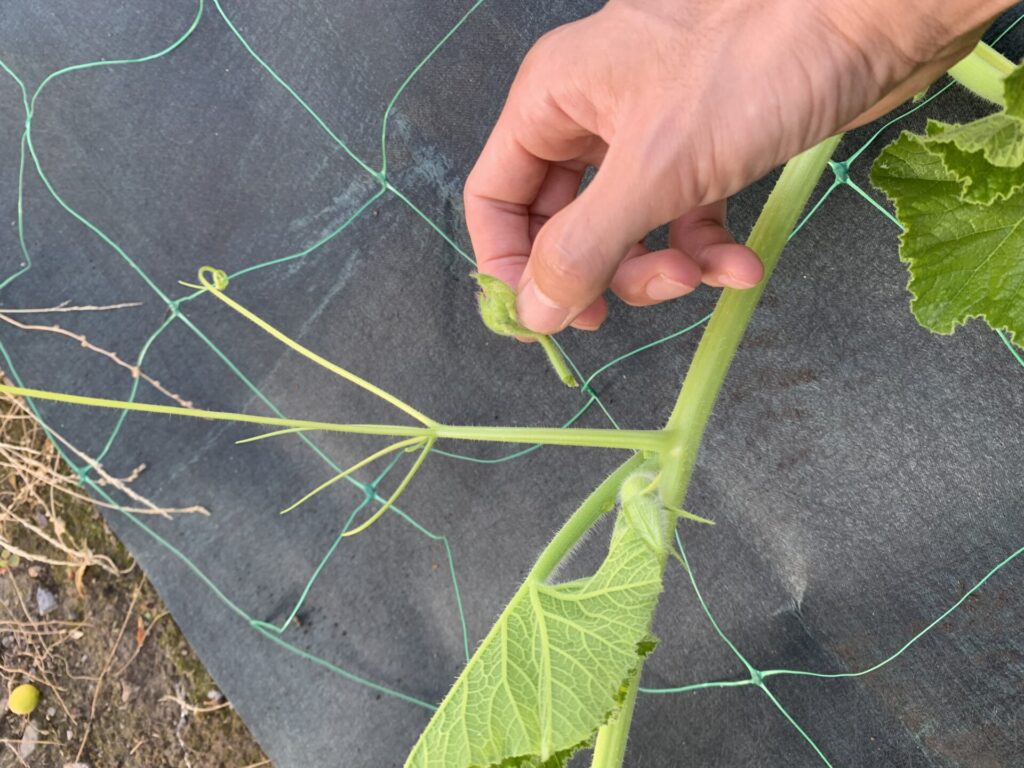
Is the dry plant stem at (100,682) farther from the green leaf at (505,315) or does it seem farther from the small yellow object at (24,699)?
the green leaf at (505,315)

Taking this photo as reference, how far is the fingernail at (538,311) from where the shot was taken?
114cm

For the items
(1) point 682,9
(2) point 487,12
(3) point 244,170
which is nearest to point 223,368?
(3) point 244,170

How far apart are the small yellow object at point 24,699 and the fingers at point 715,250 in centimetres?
229

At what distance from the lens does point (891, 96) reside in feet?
4.02

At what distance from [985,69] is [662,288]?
1.90 ft

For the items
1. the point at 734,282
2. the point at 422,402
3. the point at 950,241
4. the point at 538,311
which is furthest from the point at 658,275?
the point at 422,402

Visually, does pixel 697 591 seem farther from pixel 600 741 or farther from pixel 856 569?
pixel 600 741

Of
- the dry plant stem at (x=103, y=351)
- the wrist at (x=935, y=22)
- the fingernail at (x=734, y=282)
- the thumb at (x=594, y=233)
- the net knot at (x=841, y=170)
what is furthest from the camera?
the dry plant stem at (x=103, y=351)

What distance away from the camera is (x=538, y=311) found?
1156mm

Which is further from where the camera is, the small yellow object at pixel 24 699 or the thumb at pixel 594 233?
the small yellow object at pixel 24 699

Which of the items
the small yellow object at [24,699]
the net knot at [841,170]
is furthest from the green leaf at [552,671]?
the small yellow object at [24,699]

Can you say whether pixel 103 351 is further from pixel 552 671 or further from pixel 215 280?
pixel 552 671

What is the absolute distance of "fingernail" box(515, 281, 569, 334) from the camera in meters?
1.14

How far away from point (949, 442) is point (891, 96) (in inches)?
28.7
